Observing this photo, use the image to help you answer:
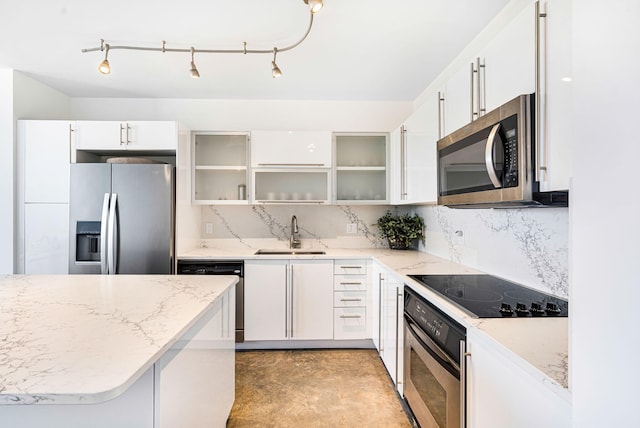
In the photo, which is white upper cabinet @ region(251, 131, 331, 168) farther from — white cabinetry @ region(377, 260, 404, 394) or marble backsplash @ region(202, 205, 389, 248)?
white cabinetry @ region(377, 260, 404, 394)

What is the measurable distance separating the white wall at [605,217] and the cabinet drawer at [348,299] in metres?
2.38

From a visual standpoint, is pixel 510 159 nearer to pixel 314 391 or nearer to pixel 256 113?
pixel 314 391

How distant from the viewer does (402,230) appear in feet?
10.9

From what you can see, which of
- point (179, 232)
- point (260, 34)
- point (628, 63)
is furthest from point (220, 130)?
point (628, 63)

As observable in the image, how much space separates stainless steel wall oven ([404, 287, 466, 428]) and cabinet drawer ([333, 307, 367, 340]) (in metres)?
1.02

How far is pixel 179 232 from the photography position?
2.91 m

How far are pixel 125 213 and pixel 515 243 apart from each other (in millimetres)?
2886

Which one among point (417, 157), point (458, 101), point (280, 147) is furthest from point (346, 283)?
point (458, 101)

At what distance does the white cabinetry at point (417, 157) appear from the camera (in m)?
2.15

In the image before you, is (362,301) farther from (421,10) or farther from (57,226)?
(57,226)

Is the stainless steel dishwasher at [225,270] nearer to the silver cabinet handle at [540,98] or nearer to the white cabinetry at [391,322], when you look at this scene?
the white cabinetry at [391,322]

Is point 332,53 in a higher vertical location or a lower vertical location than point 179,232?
higher

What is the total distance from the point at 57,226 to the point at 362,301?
2.73m

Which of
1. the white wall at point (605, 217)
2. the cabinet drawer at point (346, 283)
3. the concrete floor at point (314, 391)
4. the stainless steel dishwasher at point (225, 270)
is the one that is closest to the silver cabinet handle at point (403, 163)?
the cabinet drawer at point (346, 283)
